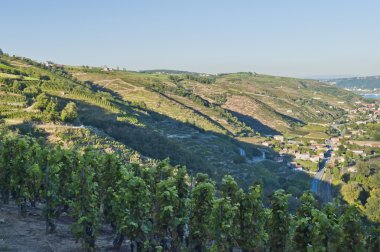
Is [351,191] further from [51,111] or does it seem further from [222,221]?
[222,221]

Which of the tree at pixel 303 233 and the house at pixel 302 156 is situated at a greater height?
the tree at pixel 303 233

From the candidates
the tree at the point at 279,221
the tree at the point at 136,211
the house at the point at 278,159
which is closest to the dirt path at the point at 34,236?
the tree at the point at 136,211

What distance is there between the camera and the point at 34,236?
62.4 feet

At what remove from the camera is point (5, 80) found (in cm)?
7150

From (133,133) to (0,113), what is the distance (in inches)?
911

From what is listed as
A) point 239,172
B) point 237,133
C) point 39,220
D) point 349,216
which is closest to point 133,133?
point 239,172

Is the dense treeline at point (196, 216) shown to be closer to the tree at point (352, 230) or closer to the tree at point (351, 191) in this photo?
the tree at point (352, 230)

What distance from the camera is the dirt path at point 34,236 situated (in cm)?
1777

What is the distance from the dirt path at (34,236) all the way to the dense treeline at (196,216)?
82 centimetres

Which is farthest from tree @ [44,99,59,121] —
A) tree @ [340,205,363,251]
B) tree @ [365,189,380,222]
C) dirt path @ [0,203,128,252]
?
tree @ [365,189,380,222]

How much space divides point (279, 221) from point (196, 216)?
142 inches

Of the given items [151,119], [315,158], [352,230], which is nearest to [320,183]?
[315,158]

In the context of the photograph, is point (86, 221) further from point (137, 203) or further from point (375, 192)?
point (375, 192)

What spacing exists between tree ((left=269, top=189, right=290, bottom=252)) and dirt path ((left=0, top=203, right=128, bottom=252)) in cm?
753
